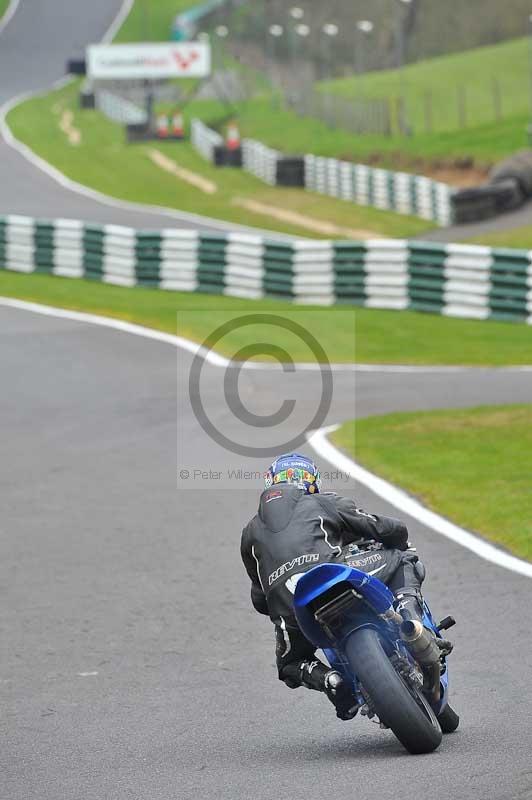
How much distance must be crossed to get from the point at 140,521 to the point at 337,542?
4800 millimetres

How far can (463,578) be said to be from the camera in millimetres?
9805

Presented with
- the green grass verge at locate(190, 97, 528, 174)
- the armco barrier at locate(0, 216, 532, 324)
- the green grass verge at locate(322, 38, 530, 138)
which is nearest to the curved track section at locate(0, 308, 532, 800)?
the armco barrier at locate(0, 216, 532, 324)

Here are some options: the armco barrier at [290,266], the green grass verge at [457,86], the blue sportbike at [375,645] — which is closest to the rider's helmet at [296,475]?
the blue sportbike at [375,645]

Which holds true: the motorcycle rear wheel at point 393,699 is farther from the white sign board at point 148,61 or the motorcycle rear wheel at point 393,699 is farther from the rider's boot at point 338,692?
the white sign board at point 148,61

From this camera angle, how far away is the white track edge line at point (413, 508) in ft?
33.6

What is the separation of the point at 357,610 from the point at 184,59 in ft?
227

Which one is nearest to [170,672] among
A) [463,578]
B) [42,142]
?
[463,578]

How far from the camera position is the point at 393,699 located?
6.41 metres

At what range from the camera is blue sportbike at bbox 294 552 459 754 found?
645 centimetres

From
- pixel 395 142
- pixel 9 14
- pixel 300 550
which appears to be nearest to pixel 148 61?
pixel 9 14

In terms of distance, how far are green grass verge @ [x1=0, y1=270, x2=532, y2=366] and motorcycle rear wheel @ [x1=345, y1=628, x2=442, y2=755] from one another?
41.9 feet

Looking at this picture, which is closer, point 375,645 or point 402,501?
point 375,645

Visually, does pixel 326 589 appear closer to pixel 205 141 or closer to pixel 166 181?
pixel 166 181

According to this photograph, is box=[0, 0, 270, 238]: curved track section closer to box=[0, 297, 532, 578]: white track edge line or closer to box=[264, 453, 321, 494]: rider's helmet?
box=[0, 297, 532, 578]: white track edge line
